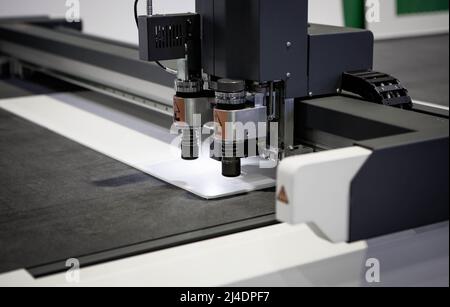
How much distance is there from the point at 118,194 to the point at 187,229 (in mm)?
319

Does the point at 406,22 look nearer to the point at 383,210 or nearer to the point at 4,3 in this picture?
the point at 4,3

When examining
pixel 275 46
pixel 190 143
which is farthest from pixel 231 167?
pixel 275 46

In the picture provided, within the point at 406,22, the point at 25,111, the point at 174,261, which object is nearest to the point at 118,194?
the point at 174,261

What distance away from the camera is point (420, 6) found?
6020 mm

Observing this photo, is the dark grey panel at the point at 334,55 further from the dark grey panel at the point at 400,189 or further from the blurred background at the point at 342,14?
the blurred background at the point at 342,14

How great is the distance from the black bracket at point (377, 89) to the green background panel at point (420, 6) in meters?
4.14

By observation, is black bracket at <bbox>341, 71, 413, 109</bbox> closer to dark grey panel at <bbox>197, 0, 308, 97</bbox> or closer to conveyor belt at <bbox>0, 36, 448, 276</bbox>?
dark grey panel at <bbox>197, 0, 308, 97</bbox>

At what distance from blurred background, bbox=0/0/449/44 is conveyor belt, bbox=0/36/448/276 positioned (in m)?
1.55

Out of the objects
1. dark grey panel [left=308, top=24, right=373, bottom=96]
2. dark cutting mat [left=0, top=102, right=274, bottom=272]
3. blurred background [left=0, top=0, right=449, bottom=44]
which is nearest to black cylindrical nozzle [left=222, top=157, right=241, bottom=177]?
dark cutting mat [left=0, top=102, right=274, bottom=272]

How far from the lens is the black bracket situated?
73.8 inches

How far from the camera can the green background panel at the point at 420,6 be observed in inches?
233

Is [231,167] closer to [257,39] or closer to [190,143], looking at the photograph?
[190,143]

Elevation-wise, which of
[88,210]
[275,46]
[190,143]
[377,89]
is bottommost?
[88,210]

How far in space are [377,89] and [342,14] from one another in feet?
11.6
